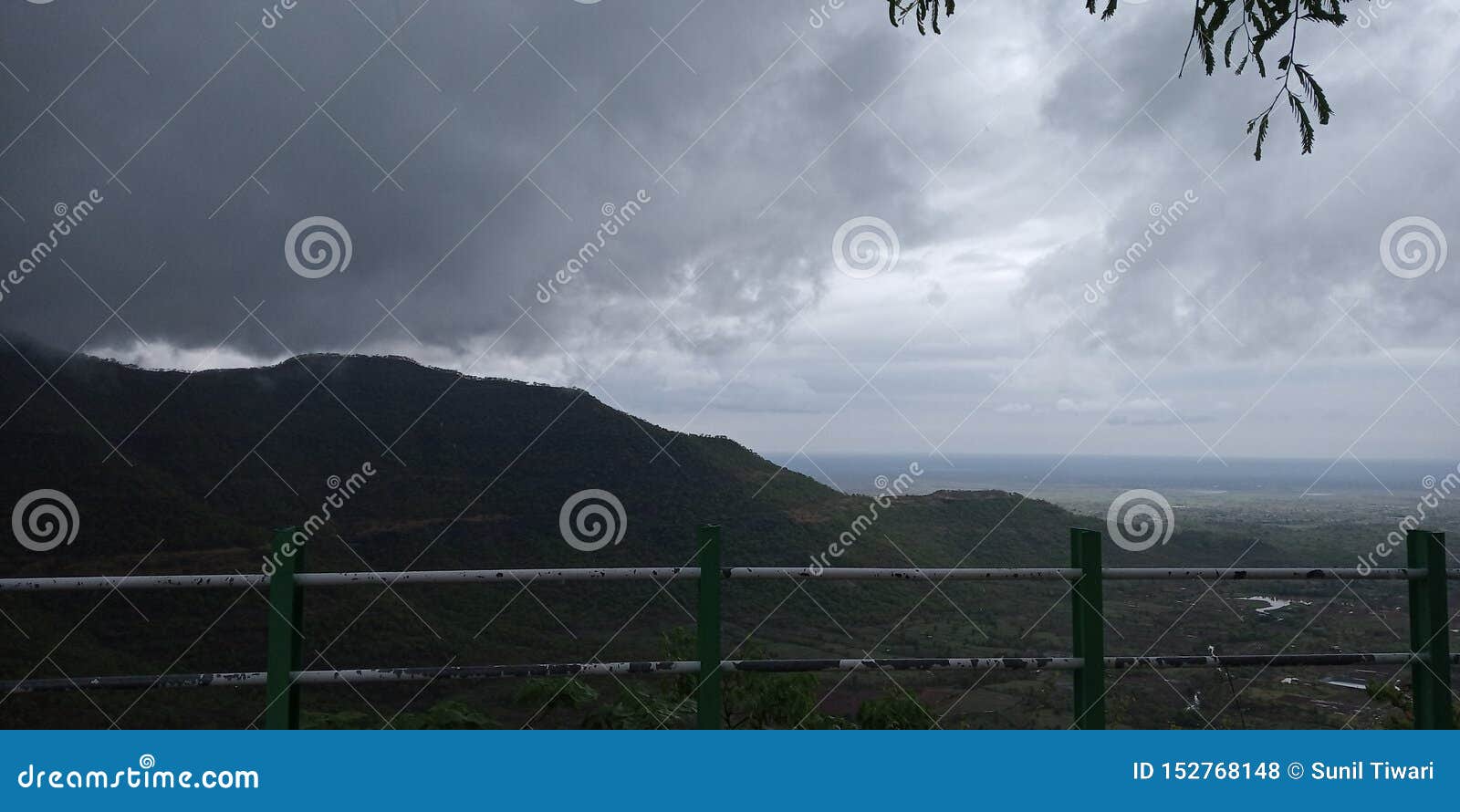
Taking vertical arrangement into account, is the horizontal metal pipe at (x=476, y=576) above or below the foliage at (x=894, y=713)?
above

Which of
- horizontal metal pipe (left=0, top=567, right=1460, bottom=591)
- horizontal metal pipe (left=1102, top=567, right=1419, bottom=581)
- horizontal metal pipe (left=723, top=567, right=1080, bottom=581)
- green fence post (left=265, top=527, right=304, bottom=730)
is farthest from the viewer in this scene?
horizontal metal pipe (left=1102, top=567, right=1419, bottom=581)

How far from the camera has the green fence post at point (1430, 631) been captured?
3.51 m

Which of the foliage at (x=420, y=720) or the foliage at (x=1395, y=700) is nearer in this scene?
the foliage at (x=420, y=720)

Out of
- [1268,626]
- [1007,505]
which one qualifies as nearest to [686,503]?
[1007,505]

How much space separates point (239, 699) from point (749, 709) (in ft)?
6.43

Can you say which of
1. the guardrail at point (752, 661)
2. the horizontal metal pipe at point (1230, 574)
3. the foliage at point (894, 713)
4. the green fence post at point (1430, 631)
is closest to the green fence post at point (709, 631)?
the guardrail at point (752, 661)

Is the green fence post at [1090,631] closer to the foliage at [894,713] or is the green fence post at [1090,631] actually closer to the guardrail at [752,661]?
the guardrail at [752,661]

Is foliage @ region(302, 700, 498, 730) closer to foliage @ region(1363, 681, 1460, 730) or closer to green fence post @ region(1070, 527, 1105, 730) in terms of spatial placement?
green fence post @ region(1070, 527, 1105, 730)

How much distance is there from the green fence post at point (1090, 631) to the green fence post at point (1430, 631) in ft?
4.55

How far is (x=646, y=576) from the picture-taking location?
9.67ft

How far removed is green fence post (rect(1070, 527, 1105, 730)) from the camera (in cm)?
329

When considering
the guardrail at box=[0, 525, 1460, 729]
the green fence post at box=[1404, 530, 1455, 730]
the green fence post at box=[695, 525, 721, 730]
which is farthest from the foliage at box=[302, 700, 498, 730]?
the green fence post at box=[1404, 530, 1455, 730]

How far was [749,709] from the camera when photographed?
139 inches

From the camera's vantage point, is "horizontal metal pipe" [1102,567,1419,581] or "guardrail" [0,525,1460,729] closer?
"guardrail" [0,525,1460,729]
